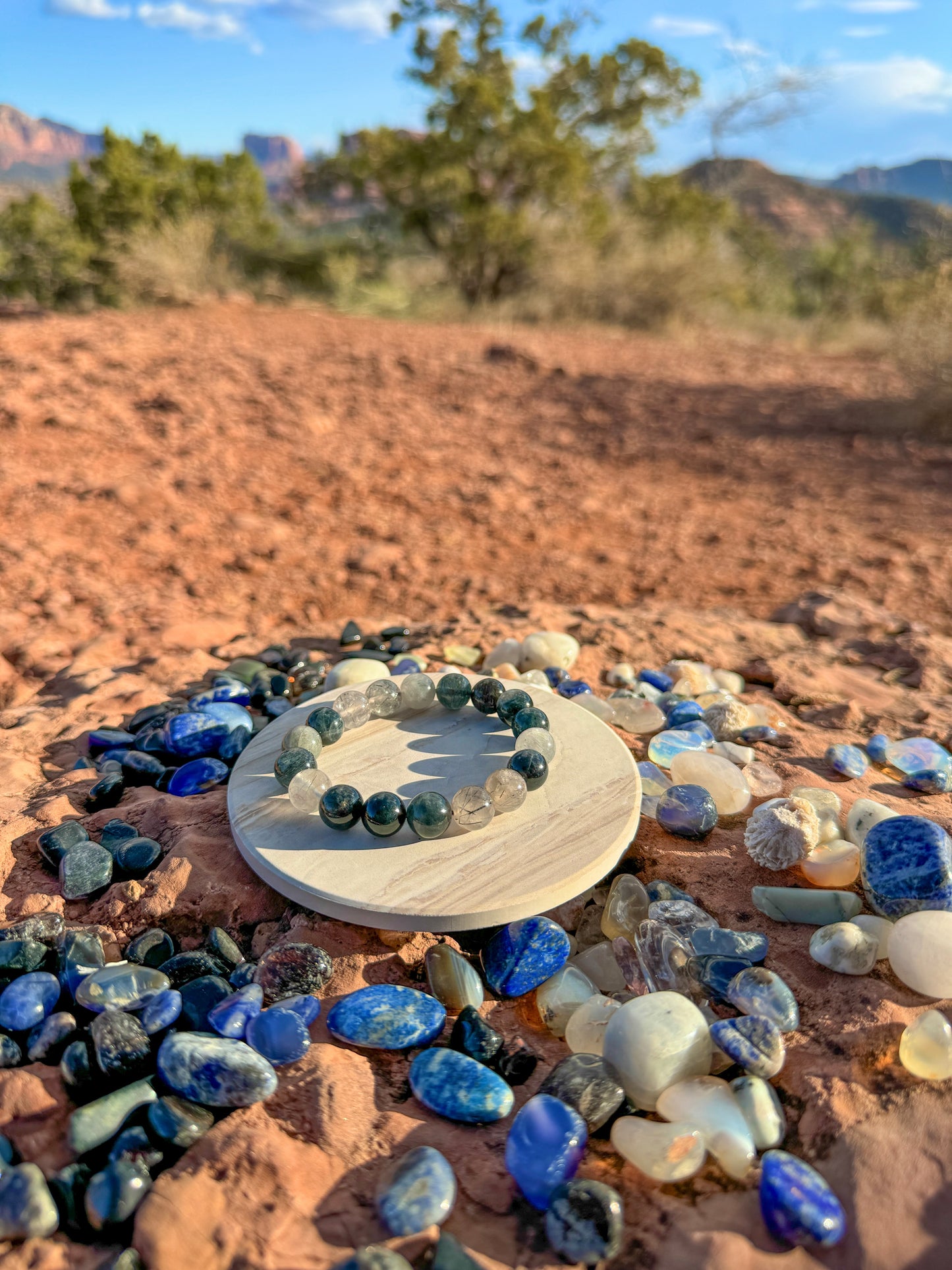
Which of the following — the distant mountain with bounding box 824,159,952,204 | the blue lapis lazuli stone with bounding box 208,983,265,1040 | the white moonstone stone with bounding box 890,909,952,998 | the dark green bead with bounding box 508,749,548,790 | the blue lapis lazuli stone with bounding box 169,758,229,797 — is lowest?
the blue lapis lazuli stone with bounding box 208,983,265,1040

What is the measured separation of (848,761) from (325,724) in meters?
1.30

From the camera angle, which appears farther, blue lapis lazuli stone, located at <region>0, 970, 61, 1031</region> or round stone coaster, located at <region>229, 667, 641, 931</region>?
round stone coaster, located at <region>229, 667, 641, 931</region>

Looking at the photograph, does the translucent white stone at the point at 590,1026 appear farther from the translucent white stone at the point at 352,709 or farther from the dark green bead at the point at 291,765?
the translucent white stone at the point at 352,709

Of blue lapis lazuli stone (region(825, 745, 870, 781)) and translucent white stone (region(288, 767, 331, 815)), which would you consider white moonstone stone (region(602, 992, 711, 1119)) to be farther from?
blue lapis lazuli stone (region(825, 745, 870, 781))

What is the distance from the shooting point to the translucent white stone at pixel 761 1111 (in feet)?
4.00

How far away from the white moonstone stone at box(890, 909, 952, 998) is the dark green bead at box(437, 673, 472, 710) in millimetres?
1044

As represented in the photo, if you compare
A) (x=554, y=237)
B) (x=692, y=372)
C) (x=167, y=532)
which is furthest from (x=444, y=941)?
(x=554, y=237)

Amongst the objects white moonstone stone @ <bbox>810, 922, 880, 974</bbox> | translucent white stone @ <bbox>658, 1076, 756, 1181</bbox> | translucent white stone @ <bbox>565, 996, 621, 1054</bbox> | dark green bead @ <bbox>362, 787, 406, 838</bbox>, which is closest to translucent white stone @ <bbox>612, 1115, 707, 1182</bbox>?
translucent white stone @ <bbox>658, 1076, 756, 1181</bbox>

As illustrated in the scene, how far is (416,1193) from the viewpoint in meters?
1.12

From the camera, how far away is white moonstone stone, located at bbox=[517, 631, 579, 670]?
245cm

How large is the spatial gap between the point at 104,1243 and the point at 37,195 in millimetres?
10891

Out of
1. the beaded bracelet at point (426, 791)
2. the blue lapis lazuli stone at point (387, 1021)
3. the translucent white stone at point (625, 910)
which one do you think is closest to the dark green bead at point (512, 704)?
the beaded bracelet at point (426, 791)

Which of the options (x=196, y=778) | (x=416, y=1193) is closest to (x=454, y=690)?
(x=196, y=778)

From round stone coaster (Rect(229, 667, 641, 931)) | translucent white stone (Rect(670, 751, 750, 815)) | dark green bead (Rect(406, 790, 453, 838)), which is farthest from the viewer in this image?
translucent white stone (Rect(670, 751, 750, 815))
